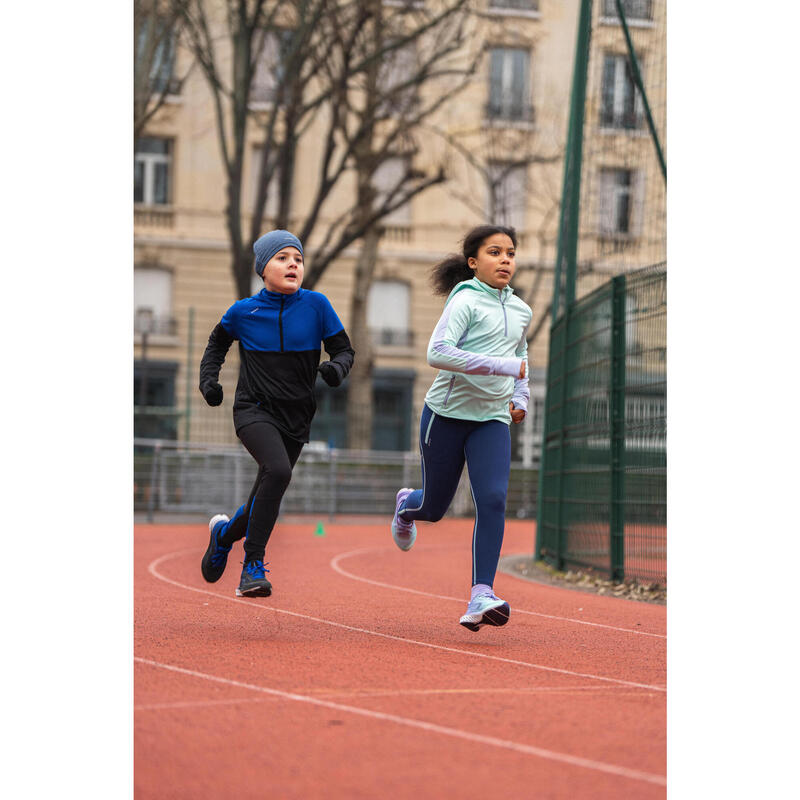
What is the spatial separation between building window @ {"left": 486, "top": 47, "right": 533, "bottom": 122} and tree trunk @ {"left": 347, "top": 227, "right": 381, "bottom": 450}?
8802mm

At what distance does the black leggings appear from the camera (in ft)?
22.3

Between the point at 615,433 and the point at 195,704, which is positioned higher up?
the point at 615,433

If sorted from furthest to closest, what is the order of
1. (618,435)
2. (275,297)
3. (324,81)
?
(324,81), (618,435), (275,297)

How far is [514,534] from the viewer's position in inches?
808

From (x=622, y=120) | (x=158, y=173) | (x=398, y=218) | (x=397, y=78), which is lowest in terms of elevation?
(x=622, y=120)

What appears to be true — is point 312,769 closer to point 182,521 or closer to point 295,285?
point 295,285

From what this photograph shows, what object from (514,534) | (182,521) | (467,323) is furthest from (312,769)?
(182,521)

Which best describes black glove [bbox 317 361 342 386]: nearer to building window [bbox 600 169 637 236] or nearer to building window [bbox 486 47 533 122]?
building window [bbox 600 169 637 236]

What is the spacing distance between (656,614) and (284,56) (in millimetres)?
15185

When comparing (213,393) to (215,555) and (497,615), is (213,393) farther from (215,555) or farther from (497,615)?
(497,615)

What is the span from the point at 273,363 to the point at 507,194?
28.4 meters

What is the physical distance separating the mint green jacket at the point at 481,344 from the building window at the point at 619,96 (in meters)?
4.98

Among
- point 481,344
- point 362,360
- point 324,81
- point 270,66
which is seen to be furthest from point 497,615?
point 362,360

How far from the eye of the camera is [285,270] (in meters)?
6.82
